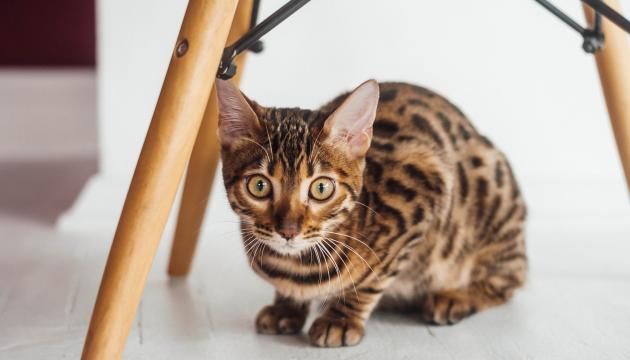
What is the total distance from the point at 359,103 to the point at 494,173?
1.20 ft

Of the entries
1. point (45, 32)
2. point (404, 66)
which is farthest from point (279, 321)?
point (45, 32)

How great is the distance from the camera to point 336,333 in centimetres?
122

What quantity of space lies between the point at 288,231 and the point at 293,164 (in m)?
0.09

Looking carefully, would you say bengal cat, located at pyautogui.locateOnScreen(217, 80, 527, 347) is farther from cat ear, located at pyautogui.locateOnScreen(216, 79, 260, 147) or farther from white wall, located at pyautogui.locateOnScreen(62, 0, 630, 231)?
white wall, located at pyautogui.locateOnScreen(62, 0, 630, 231)

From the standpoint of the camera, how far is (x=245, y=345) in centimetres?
123

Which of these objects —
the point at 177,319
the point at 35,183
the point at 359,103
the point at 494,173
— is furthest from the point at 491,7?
the point at 35,183

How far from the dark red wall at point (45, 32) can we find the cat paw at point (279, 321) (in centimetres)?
191

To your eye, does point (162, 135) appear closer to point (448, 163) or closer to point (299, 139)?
point (299, 139)

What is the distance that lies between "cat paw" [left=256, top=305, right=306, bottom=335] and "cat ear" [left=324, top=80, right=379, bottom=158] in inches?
11.3

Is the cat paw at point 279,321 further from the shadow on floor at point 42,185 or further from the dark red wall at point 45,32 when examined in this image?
the dark red wall at point 45,32

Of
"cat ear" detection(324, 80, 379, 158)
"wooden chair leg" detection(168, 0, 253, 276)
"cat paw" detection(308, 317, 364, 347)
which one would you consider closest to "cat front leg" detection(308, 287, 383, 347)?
"cat paw" detection(308, 317, 364, 347)

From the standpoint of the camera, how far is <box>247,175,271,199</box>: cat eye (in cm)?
112

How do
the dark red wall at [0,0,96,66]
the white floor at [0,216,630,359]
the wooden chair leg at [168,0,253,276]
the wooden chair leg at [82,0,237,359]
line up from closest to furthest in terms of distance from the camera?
1. the wooden chair leg at [82,0,237,359]
2. the white floor at [0,216,630,359]
3. the wooden chair leg at [168,0,253,276]
4. the dark red wall at [0,0,96,66]

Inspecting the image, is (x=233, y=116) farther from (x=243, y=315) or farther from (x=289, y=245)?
(x=243, y=315)
